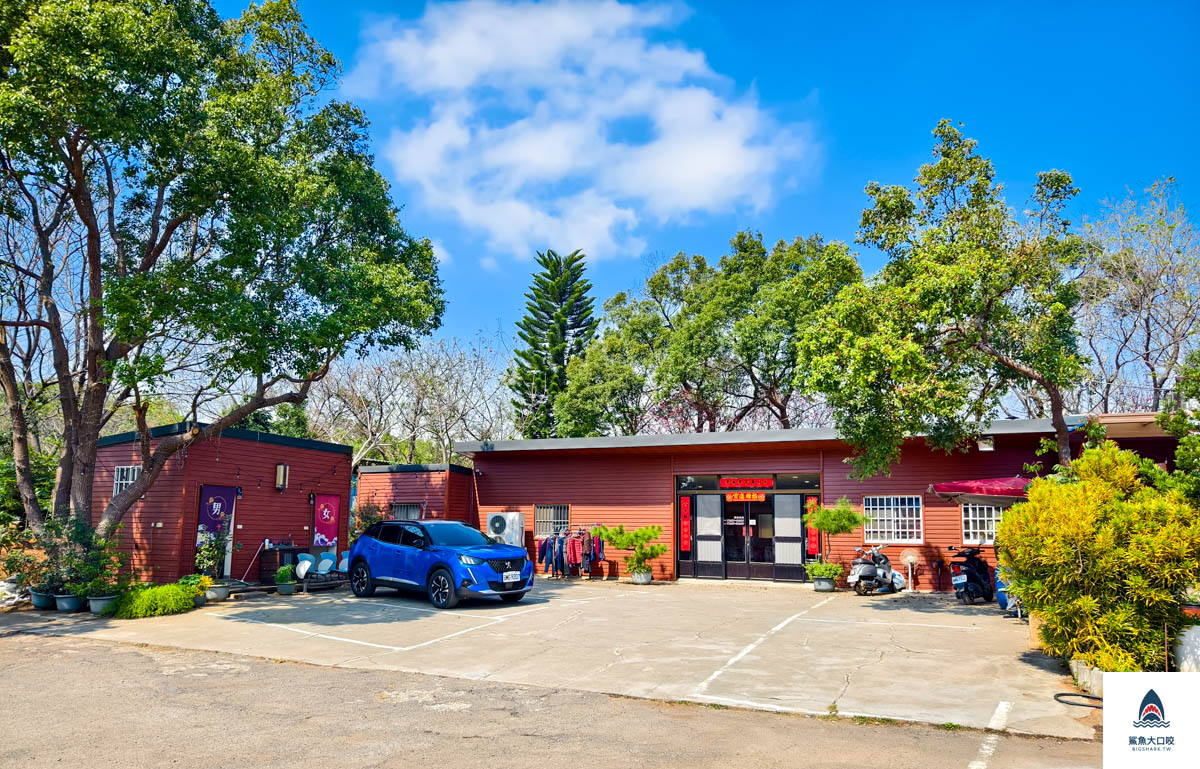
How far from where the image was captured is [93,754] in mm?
5879

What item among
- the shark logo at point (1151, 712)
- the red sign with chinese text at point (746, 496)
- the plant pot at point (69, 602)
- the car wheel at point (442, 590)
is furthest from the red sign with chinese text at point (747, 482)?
the shark logo at point (1151, 712)

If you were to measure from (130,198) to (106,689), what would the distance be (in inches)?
432

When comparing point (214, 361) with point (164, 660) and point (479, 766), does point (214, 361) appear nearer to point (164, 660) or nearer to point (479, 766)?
point (164, 660)

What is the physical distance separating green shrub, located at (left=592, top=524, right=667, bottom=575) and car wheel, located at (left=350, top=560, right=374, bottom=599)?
648 centimetres

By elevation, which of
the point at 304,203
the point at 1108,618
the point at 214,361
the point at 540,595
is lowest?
the point at 540,595

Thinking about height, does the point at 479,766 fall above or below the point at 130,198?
below

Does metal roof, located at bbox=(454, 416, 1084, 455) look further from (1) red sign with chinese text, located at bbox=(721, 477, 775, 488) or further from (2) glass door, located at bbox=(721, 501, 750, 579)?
(2) glass door, located at bbox=(721, 501, 750, 579)

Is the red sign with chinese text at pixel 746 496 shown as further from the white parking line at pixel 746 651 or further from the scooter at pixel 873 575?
the white parking line at pixel 746 651

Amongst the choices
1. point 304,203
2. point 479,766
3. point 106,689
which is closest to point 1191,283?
point 304,203

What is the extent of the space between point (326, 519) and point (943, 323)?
15.1m

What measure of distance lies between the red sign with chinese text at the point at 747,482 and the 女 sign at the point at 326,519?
10.0m

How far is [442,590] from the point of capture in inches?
572

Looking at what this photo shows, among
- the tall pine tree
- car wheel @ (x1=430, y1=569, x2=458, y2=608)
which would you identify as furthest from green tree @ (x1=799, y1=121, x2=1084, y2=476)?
the tall pine tree

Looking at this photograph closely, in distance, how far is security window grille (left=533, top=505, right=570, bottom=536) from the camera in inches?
888
